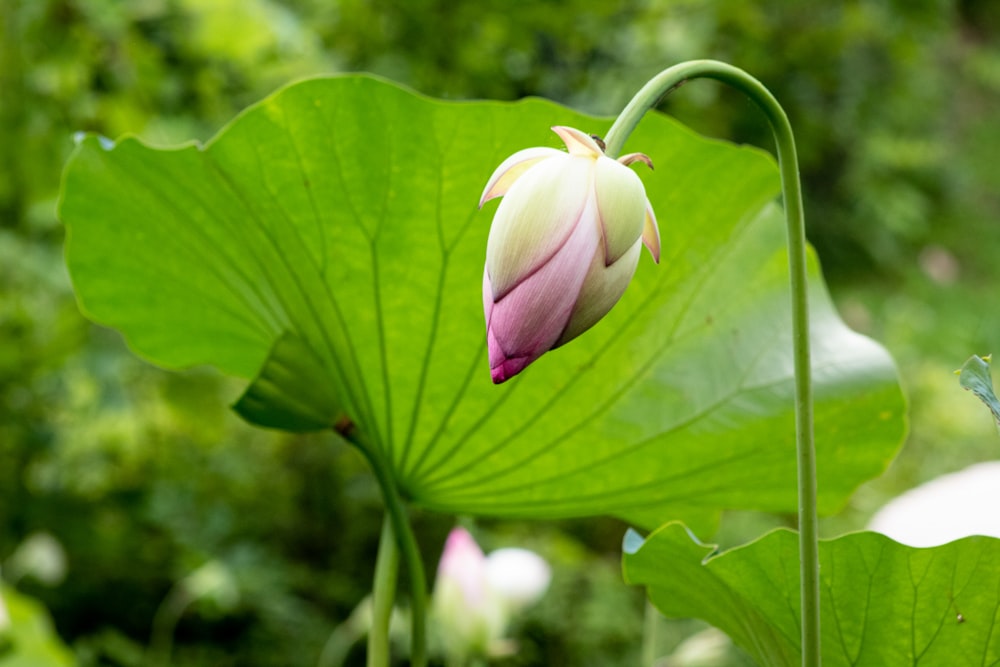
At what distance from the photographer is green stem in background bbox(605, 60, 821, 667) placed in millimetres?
238

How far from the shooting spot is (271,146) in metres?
0.40

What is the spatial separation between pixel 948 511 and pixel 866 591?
20 centimetres

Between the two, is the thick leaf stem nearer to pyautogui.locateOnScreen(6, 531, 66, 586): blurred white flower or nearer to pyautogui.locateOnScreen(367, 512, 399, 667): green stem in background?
pyautogui.locateOnScreen(367, 512, 399, 667): green stem in background

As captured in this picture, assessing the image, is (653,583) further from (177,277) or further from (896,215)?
(896,215)

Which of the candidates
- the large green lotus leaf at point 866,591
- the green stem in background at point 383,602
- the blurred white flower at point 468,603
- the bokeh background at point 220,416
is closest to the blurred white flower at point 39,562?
the bokeh background at point 220,416

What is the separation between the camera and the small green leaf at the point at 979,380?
27 cm

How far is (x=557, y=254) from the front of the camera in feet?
0.75

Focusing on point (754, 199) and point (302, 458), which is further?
point (302, 458)

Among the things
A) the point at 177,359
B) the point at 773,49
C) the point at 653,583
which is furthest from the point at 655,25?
the point at 653,583

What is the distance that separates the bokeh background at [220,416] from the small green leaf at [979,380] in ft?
3.15

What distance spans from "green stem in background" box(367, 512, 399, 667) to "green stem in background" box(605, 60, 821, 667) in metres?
0.17

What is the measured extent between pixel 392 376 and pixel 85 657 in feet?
3.97

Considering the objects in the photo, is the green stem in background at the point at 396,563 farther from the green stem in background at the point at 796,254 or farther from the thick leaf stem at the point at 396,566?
the green stem in background at the point at 796,254

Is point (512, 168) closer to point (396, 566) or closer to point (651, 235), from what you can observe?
point (651, 235)
